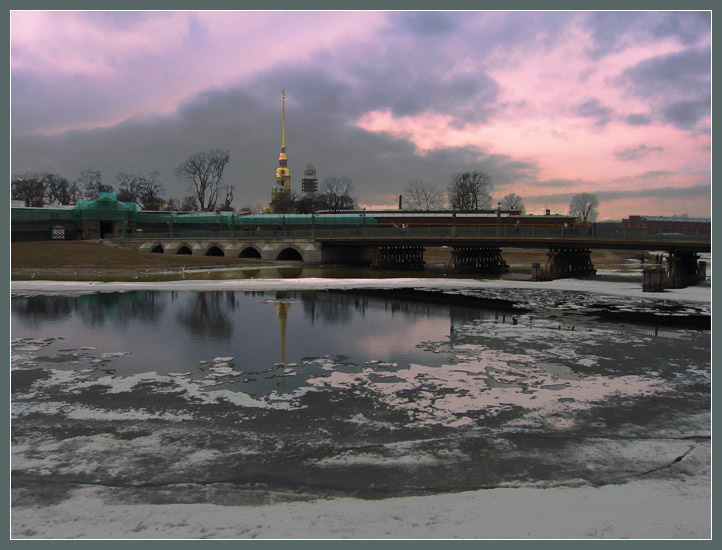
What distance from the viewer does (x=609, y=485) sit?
9242 mm

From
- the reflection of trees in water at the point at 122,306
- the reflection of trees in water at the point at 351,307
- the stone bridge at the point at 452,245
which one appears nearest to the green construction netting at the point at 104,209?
the stone bridge at the point at 452,245

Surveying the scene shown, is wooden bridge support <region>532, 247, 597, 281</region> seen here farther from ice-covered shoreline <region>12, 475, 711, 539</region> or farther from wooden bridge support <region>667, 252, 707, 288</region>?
ice-covered shoreline <region>12, 475, 711, 539</region>

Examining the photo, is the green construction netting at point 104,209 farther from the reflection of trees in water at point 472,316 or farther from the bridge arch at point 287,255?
the reflection of trees in water at point 472,316

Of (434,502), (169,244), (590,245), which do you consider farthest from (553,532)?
(169,244)

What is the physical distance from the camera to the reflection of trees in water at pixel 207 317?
79.3 feet

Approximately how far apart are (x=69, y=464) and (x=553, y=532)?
8557mm

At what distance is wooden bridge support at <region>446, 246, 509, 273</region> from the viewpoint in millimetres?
65625

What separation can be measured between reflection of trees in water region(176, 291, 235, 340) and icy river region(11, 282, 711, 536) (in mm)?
248

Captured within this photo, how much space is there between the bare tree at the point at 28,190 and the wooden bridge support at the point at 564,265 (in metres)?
115

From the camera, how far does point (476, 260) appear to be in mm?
69375

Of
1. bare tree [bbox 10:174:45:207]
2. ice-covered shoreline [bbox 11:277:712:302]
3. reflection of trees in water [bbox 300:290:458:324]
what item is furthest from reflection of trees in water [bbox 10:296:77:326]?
bare tree [bbox 10:174:45:207]

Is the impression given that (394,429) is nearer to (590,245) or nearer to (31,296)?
(31,296)

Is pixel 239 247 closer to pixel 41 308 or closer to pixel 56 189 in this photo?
pixel 41 308

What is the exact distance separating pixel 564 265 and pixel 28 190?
4726 inches
